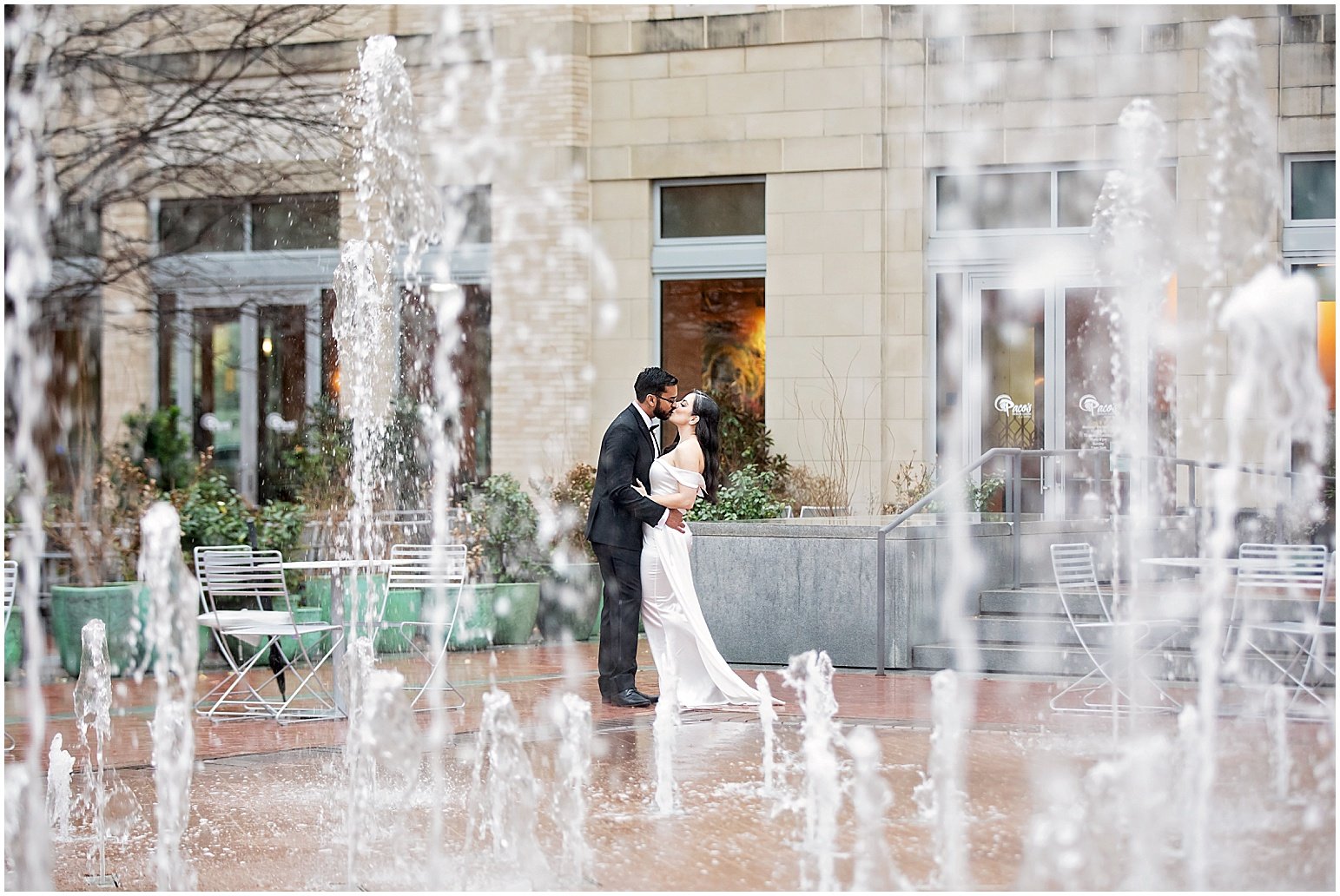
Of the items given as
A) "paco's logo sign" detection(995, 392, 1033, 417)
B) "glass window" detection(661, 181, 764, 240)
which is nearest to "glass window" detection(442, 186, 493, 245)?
"glass window" detection(661, 181, 764, 240)

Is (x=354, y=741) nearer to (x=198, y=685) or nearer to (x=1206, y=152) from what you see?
(x=198, y=685)

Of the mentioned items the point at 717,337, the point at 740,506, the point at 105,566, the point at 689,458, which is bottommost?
the point at 105,566

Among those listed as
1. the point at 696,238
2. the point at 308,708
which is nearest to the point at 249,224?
the point at 696,238

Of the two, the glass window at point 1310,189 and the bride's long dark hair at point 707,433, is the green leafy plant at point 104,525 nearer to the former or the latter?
the bride's long dark hair at point 707,433

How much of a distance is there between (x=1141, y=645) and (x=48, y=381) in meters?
14.2

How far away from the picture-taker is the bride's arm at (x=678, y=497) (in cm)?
1023

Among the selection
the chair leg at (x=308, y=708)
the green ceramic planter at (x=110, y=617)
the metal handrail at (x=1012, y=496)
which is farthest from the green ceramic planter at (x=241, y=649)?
the metal handrail at (x=1012, y=496)

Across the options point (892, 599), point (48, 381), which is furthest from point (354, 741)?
Result: point (48, 381)

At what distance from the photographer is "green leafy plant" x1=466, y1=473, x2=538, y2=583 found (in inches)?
528

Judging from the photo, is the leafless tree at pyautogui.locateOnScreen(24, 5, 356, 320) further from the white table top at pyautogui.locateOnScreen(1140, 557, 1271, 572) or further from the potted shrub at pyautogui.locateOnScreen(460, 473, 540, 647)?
the white table top at pyautogui.locateOnScreen(1140, 557, 1271, 572)

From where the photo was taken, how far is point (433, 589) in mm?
12773

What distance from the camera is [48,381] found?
20812 millimetres

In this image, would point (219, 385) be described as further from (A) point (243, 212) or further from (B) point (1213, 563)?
(B) point (1213, 563)

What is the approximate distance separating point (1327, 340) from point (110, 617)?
408 inches
